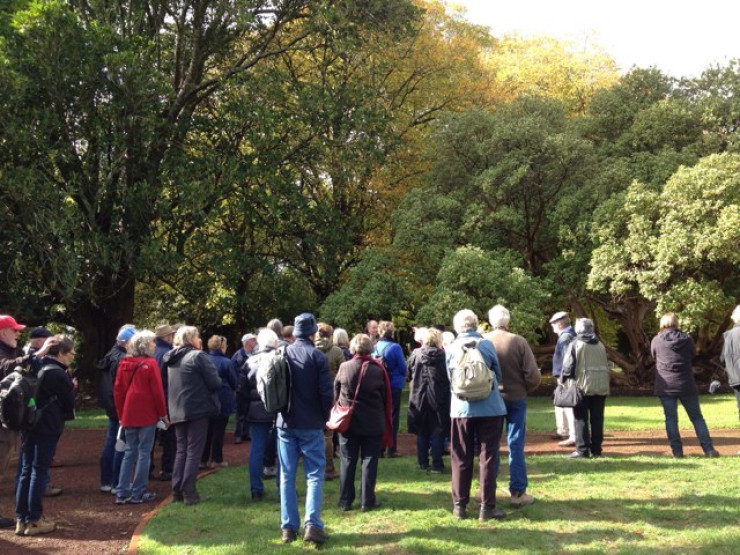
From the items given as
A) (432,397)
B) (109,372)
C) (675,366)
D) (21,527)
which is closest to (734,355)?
(675,366)

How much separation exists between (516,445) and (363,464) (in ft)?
5.32

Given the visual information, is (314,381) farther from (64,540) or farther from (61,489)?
(61,489)

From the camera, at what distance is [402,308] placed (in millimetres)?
19906

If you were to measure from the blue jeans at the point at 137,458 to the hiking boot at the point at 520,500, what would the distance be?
13.5ft

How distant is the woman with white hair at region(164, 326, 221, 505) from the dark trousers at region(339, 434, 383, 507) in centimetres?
159

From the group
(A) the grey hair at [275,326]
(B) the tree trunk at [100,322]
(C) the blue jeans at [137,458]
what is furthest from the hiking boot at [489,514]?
(B) the tree trunk at [100,322]

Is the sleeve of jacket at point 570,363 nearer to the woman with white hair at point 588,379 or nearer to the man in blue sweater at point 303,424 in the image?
the woman with white hair at point 588,379

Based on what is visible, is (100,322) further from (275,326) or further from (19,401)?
(19,401)

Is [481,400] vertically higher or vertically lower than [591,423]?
higher

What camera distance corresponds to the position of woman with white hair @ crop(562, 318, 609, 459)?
28.4 ft

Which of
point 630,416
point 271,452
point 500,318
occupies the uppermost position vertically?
point 500,318

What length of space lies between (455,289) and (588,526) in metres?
12.1

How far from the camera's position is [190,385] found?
7285 millimetres

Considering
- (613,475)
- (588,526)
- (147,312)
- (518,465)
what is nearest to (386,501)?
(518,465)
